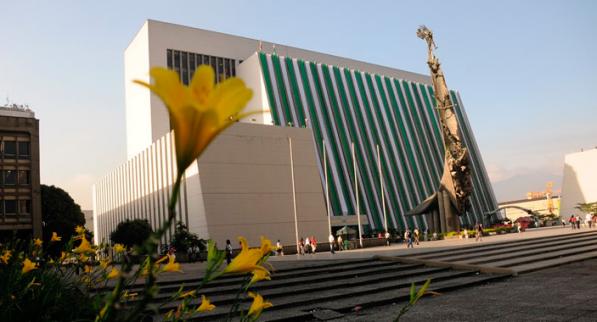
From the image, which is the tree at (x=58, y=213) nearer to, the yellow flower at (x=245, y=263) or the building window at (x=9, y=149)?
the building window at (x=9, y=149)

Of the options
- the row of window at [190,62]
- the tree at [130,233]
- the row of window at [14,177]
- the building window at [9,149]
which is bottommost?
the tree at [130,233]

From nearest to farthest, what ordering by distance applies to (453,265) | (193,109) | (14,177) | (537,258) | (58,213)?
(193,109) → (453,265) → (537,258) → (14,177) → (58,213)

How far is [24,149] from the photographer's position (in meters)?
39.1

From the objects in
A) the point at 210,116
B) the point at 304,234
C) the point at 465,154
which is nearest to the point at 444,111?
the point at 465,154

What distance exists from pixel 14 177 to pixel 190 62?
25.0 m

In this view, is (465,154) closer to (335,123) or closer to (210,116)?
(335,123)

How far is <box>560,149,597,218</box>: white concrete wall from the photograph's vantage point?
195ft

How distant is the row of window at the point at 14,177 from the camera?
123ft

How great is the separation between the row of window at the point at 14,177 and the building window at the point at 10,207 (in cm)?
144

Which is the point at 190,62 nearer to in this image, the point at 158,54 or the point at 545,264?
the point at 158,54

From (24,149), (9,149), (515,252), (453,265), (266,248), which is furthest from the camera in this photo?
(24,149)

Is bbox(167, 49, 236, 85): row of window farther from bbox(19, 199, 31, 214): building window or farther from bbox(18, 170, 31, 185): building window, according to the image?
bbox(19, 199, 31, 214): building window

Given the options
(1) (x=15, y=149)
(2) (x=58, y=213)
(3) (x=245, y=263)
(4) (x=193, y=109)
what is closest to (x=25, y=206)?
(2) (x=58, y=213)

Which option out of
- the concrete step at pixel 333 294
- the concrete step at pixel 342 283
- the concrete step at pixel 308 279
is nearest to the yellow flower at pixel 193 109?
the concrete step at pixel 333 294
